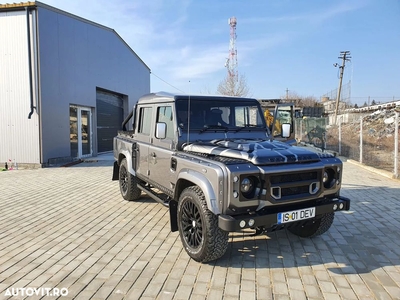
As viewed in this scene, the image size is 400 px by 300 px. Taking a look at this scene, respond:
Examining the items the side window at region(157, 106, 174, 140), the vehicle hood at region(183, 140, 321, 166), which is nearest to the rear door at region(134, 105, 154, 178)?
the side window at region(157, 106, 174, 140)

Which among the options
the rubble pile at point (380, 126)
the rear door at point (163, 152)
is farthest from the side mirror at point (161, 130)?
the rubble pile at point (380, 126)

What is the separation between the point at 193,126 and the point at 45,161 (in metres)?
8.72

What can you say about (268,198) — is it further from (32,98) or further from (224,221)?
(32,98)

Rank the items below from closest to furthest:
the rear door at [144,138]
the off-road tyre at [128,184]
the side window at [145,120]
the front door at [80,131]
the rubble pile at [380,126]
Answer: the rear door at [144,138]
the side window at [145,120]
the off-road tyre at [128,184]
the front door at [80,131]
the rubble pile at [380,126]

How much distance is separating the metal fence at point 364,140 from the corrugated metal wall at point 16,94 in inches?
470

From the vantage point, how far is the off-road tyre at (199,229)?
10.8 feet

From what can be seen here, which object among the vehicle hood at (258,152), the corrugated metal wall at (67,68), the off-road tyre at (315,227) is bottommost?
the off-road tyre at (315,227)

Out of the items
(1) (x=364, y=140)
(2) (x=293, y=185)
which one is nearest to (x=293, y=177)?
(2) (x=293, y=185)

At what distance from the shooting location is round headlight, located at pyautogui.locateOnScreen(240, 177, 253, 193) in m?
3.10

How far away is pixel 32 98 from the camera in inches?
416

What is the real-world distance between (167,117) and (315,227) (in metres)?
2.67

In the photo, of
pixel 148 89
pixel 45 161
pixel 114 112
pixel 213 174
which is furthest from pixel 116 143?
pixel 148 89

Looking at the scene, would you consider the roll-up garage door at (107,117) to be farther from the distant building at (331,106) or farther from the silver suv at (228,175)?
the distant building at (331,106)
